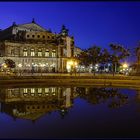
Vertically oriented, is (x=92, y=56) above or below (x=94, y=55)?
below

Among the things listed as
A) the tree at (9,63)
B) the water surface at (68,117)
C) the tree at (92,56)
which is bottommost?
the water surface at (68,117)

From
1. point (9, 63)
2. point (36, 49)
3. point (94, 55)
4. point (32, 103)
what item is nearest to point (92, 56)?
point (94, 55)

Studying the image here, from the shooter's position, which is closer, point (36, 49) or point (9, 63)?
point (9, 63)

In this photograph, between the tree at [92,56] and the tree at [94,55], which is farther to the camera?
the tree at [92,56]

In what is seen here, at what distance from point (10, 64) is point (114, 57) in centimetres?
2690

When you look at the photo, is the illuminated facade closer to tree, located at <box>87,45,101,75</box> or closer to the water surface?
tree, located at <box>87,45,101,75</box>

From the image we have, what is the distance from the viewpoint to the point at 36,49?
86.6m

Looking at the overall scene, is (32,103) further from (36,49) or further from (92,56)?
(92,56)

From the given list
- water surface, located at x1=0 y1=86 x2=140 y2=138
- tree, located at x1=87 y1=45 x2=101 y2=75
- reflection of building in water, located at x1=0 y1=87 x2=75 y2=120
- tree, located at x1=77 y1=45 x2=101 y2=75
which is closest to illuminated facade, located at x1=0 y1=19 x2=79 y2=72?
tree, located at x1=77 y1=45 x2=101 y2=75

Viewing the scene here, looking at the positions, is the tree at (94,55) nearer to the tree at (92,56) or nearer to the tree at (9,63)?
the tree at (92,56)

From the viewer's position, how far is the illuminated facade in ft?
274

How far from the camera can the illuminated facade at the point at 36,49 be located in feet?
274

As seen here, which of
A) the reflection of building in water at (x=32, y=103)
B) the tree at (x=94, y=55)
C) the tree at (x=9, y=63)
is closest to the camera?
the reflection of building in water at (x=32, y=103)

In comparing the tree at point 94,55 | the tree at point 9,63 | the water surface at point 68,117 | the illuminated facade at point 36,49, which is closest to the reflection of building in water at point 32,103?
the water surface at point 68,117
